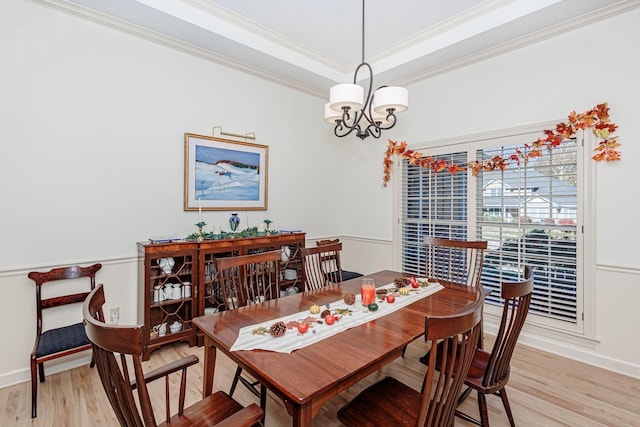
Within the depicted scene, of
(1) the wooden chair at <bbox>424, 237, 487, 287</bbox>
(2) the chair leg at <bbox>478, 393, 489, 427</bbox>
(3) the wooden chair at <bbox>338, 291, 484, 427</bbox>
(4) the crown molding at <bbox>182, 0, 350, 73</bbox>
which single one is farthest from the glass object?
(4) the crown molding at <bbox>182, 0, 350, 73</bbox>

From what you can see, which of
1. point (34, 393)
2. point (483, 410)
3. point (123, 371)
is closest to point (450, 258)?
point (483, 410)

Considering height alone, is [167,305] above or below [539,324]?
above

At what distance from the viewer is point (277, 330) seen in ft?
5.04

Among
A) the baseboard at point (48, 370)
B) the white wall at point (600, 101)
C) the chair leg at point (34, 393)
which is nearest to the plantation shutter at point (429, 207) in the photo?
the white wall at point (600, 101)

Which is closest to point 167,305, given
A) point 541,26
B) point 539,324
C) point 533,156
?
point 539,324

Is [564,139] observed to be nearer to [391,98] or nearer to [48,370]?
[391,98]

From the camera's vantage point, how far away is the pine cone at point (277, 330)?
1.52 m

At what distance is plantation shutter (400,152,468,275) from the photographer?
11.8ft

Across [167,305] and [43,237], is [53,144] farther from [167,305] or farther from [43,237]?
[167,305]

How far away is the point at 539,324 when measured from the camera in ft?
9.91

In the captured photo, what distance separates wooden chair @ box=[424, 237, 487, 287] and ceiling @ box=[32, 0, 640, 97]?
2.01m

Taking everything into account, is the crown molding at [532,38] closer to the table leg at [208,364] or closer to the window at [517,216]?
the window at [517,216]

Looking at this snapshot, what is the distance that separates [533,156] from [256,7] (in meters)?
3.00

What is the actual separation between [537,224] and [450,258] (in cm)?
98
